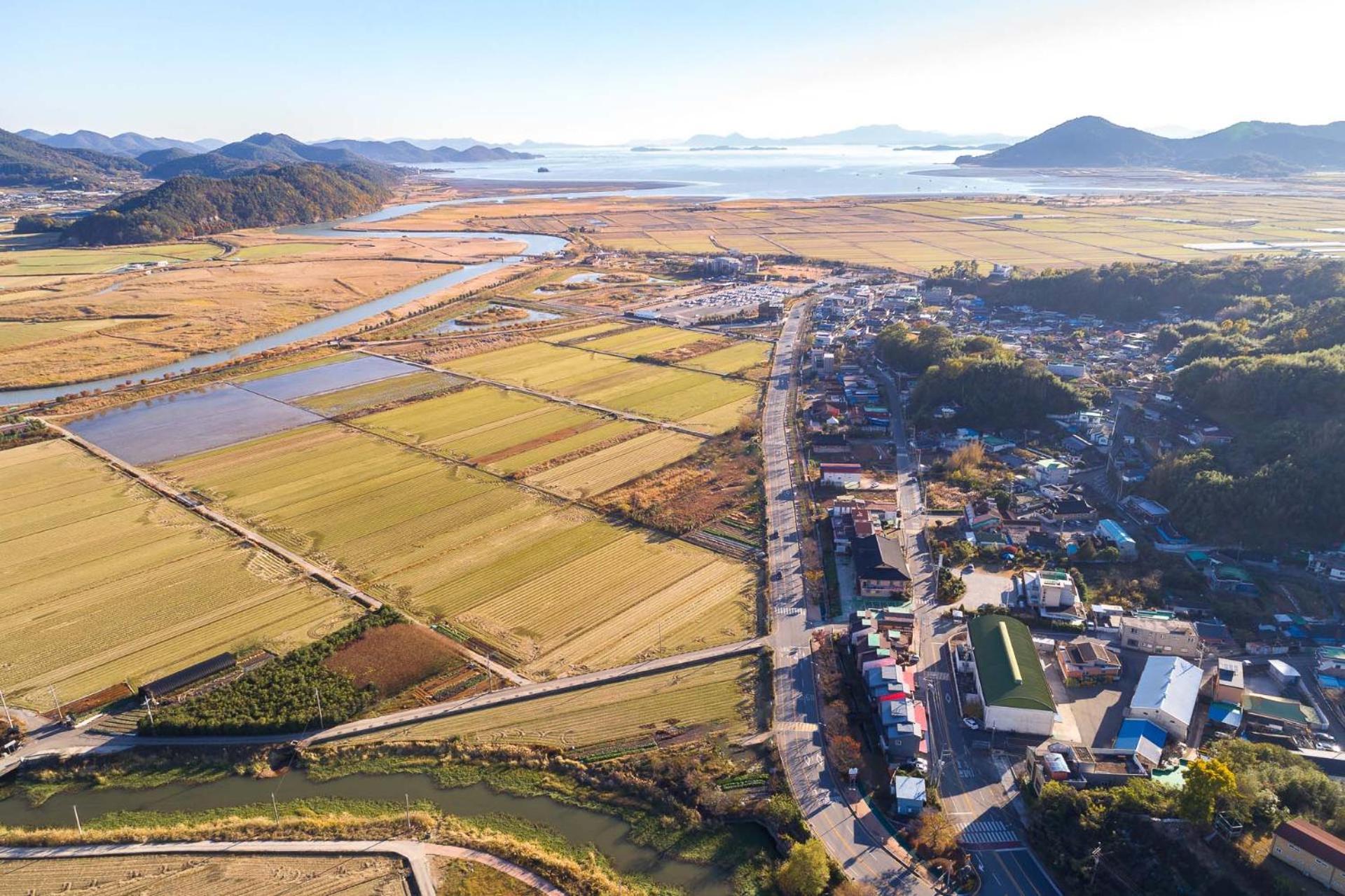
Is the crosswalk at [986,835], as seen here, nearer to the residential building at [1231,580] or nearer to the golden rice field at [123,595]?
the residential building at [1231,580]

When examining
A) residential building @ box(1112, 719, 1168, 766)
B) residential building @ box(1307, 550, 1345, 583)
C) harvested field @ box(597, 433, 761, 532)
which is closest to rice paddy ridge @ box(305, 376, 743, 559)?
harvested field @ box(597, 433, 761, 532)

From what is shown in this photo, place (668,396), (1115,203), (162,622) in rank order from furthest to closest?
(1115,203) → (668,396) → (162,622)

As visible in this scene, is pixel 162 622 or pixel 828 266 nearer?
pixel 162 622

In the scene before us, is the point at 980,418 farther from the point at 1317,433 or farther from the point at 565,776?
the point at 565,776

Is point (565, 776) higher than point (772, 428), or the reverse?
point (772, 428)

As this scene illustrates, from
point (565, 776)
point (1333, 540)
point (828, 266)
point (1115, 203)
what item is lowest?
point (565, 776)

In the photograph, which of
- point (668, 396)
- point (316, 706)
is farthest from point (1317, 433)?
point (316, 706)

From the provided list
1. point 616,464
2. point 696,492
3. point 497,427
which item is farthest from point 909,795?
point 497,427
